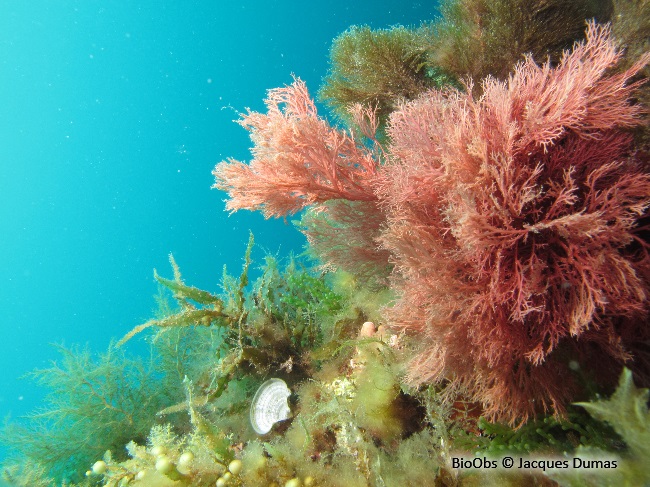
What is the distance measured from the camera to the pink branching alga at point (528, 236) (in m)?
2.20

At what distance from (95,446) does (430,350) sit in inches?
270

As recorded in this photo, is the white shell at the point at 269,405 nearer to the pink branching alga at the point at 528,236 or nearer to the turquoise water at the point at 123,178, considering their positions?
the pink branching alga at the point at 528,236

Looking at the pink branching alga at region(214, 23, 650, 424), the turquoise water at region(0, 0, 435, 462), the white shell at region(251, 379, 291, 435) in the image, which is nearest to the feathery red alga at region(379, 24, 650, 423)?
the pink branching alga at region(214, 23, 650, 424)

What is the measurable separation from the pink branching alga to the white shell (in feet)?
7.42

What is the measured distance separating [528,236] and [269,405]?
378 cm

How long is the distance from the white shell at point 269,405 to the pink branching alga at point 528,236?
2261mm

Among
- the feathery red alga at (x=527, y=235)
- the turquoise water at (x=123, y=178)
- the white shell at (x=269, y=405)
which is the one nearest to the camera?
the feathery red alga at (x=527, y=235)

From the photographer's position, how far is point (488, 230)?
229 cm

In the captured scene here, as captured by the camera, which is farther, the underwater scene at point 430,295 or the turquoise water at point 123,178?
the turquoise water at point 123,178

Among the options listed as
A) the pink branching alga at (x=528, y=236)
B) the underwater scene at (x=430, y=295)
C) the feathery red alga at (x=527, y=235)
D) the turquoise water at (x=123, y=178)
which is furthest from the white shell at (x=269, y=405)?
the turquoise water at (x=123, y=178)

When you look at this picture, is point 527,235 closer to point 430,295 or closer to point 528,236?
point 528,236

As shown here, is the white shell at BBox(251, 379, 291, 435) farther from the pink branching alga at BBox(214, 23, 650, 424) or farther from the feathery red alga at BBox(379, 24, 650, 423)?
the feathery red alga at BBox(379, 24, 650, 423)

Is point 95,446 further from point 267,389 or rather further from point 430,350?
point 430,350

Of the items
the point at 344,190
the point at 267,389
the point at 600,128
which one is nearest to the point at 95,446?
the point at 267,389
